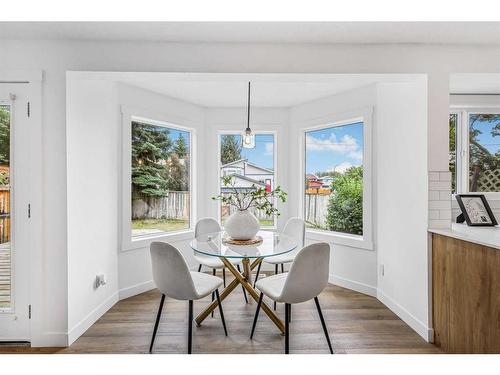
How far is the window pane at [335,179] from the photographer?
336cm

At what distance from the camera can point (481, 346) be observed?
172cm

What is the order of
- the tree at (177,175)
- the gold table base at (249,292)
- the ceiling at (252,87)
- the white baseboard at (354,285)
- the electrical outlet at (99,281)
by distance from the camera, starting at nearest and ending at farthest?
the ceiling at (252,87) < the gold table base at (249,292) < the electrical outlet at (99,281) < the white baseboard at (354,285) < the tree at (177,175)

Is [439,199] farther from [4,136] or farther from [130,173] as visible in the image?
[4,136]

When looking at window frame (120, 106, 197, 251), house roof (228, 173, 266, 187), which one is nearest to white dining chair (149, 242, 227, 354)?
window frame (120, 106, 197, 251)

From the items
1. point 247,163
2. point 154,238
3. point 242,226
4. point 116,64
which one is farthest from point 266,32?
point 154,238

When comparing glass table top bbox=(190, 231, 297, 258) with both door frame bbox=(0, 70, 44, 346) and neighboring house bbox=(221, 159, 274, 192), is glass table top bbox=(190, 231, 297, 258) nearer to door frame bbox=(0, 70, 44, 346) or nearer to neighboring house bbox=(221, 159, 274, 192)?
door frame bbox=(0, 70, 44, 346)

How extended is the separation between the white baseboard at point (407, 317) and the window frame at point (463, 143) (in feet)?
4.42

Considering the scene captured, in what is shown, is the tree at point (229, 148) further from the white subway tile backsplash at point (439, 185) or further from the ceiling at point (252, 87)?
the white subway tile backsplash at point (439, 185)

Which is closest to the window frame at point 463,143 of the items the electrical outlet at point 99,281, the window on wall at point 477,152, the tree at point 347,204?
the window on wall at point 477,152

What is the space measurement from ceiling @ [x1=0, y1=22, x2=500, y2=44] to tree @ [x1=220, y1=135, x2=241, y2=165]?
1.91 m

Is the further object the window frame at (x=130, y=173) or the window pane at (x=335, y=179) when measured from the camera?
the window pane at (x=335, y=179)

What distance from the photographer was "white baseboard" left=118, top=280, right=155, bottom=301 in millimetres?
3002

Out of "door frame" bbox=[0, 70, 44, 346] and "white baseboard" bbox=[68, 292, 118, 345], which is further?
"white baseboard" bbox=[68, 292, 118, 345]

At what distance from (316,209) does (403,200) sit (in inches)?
51.6
